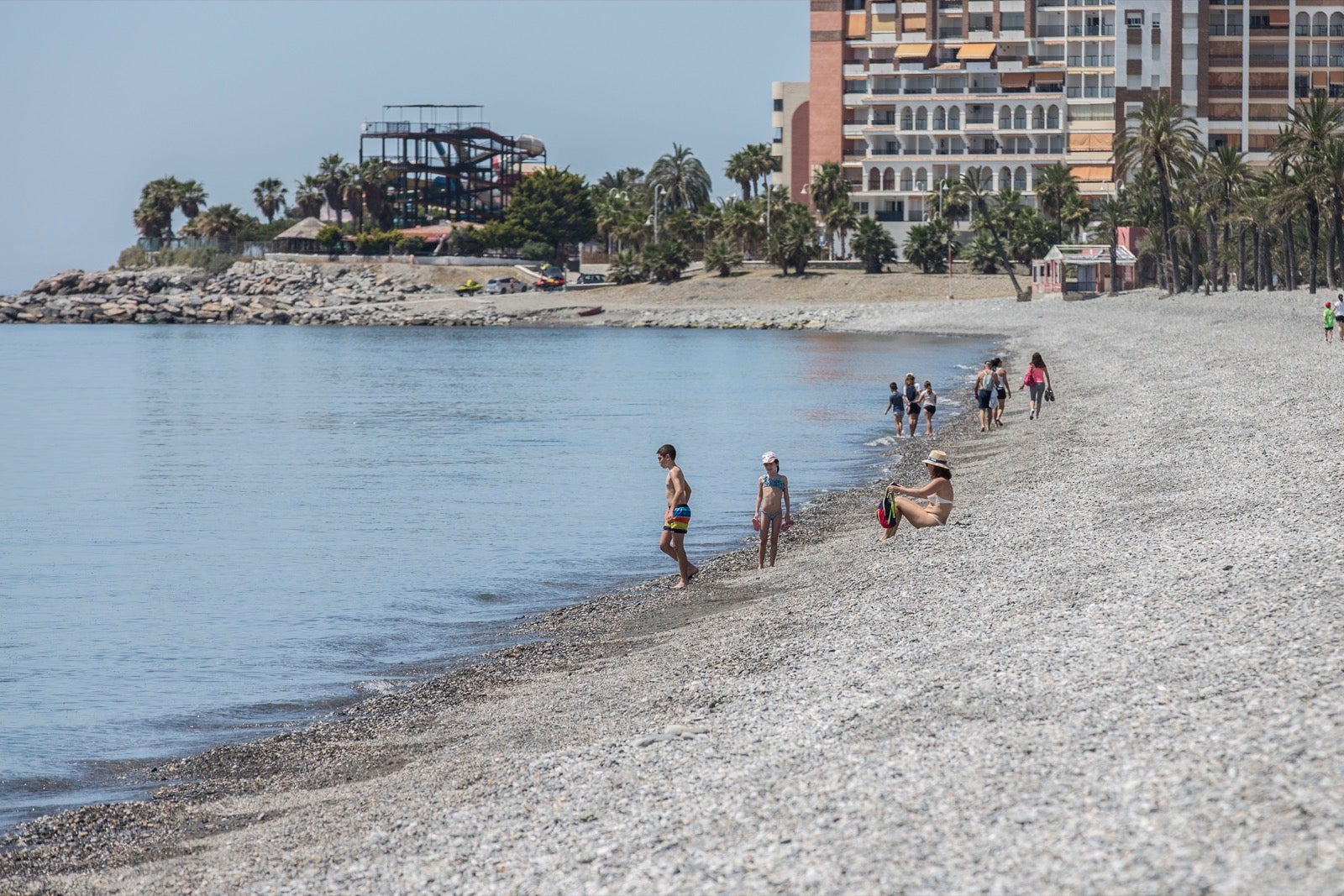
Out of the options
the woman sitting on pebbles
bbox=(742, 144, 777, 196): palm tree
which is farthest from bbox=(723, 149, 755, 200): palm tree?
the woman sitting on pebbles

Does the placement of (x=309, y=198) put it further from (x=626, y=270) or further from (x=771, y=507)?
(x=771, y=507)

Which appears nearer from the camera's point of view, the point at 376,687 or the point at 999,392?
the point at 376,687

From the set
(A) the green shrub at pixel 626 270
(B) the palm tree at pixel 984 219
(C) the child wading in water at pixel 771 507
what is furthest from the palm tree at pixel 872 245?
(C) the child wading in water at pixel 771 507

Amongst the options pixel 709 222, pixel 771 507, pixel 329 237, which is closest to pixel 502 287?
pixel 709 222

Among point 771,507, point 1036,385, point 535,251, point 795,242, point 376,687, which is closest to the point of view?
point 376,687

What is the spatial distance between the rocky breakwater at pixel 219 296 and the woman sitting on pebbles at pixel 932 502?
116 meters

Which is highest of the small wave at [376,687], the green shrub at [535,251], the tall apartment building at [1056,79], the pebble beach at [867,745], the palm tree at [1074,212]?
the tall apartment building at [1056,79]

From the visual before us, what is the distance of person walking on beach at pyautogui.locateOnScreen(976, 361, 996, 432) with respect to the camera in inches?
1282

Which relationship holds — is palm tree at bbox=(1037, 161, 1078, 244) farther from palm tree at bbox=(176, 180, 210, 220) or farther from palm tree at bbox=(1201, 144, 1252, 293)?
palm tree at bbox=(176, 180, 210, 220)

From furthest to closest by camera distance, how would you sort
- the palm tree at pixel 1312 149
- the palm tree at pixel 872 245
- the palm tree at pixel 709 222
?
the palm tree at pixel 709 222
the palm tree at pixel 872 245
the palm tree at pixel 1312 149

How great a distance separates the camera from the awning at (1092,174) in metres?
122

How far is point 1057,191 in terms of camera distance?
369ft

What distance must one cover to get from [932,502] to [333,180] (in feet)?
457

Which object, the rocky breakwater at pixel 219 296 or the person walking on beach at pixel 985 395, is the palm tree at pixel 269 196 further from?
the person walking on beach at pixel 985 395
